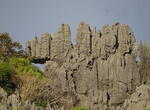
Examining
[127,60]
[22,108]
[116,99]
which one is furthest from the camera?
[127,60]

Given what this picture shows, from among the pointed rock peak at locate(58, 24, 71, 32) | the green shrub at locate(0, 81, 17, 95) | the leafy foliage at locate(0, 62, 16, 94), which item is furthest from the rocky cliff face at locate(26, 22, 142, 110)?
the leafy foliage at locate(0, 62, 16, 94)

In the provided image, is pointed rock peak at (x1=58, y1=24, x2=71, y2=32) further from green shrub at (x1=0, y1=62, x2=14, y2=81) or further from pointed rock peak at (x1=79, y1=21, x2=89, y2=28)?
green shrub at (x1=0, y1=62, x2=14, y2=81)

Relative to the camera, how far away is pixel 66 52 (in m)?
46.4

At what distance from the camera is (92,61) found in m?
44.1

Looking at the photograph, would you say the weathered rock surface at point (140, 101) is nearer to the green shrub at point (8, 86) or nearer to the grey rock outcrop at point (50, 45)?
the green shrub at point (8, 86)

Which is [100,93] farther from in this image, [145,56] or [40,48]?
[40,48]

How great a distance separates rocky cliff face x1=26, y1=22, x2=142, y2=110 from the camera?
135ft

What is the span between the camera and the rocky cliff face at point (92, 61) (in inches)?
1615

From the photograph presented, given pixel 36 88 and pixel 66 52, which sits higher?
pixel 66 52

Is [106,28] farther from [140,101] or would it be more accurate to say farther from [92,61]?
[140,101]

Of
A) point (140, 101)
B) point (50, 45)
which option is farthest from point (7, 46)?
point (140, 101)

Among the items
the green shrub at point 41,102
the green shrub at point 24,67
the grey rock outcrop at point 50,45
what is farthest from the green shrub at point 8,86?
the grey rock outcrop at point 50,45

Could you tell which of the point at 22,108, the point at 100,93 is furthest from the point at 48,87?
the point at 22,108

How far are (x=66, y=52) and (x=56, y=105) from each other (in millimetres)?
9533
